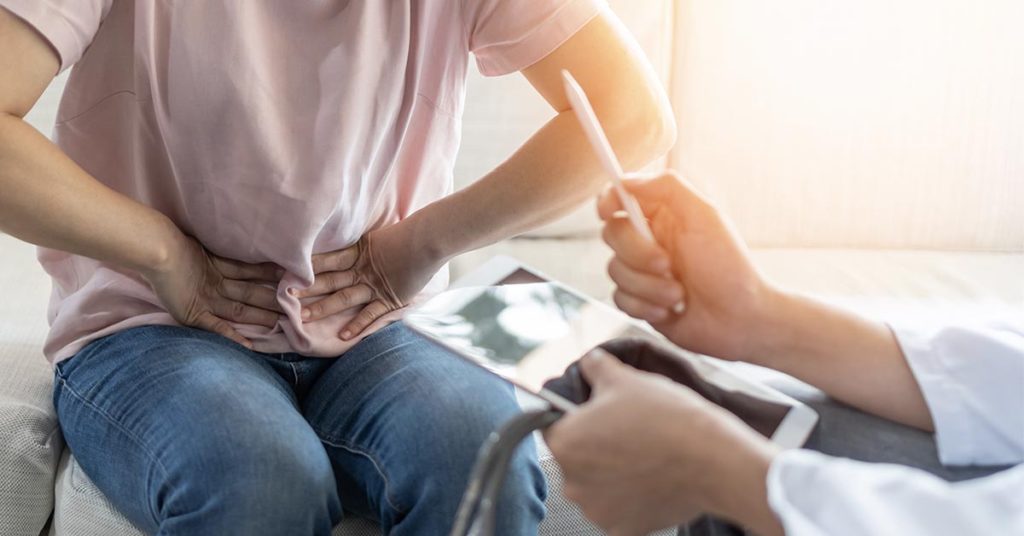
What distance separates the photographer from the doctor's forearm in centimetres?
111

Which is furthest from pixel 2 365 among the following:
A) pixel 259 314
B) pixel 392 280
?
pixel 392 280

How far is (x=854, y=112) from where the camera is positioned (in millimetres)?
1651

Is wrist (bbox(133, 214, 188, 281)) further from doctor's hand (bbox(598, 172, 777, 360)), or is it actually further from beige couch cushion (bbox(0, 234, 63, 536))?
doctor's hand (bbox(598, 172, 777, 360))

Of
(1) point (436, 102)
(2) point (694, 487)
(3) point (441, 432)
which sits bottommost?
(3) point (441, 432)

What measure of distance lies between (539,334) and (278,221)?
0.31 m

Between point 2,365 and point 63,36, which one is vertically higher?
point 63,36

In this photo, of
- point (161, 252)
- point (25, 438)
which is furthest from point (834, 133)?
point (25, 438)

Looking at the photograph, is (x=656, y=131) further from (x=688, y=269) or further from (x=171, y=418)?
(x=171, y=418)

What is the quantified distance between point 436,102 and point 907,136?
852mm

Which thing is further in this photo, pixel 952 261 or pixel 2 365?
pixel 952 261

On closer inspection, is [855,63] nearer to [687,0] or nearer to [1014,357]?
[687,0]

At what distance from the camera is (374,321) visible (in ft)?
3.63

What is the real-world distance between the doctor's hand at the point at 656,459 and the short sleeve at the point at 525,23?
1.58 ft

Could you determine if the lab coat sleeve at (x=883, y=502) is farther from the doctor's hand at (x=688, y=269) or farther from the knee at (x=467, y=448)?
the knee at (x=467, y=448)
